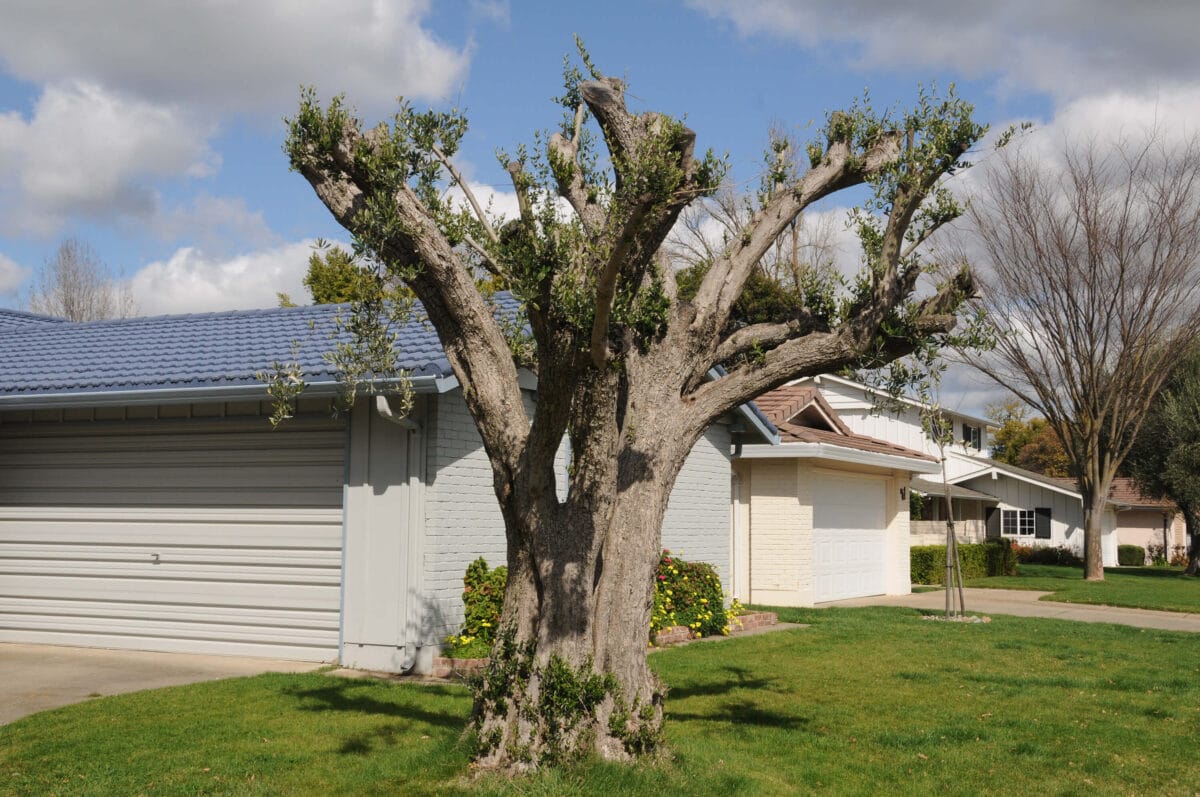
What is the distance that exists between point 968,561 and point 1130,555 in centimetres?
2248

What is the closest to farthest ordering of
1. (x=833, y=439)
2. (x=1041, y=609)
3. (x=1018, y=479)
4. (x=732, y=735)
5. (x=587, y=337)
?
(x=587, y=337) < (x=732, y=735) < (x=1041, y=609) < (x=833, y=439) < (x=1018, y=479)

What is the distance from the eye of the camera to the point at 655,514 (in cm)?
701

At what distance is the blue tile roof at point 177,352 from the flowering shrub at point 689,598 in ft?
13.5

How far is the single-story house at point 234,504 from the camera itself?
11.2 meters

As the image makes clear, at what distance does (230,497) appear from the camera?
1230 cm

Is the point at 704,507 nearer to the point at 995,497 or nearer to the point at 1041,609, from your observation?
the point at 1041,609

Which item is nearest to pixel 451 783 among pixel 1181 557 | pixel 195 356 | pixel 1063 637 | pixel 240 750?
pixel 240 750

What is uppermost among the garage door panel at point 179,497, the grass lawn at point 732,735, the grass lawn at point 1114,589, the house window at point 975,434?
the house window at point 975,434

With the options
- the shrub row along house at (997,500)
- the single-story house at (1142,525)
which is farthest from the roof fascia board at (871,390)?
the single-story house at (1142,525)

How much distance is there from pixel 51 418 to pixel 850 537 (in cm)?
1465

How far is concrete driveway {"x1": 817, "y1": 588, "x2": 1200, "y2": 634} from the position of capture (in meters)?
18.7

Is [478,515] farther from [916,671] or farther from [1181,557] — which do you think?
[1181,557]

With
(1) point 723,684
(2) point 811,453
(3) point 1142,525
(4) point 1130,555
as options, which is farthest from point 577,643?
(3) point 1142,525

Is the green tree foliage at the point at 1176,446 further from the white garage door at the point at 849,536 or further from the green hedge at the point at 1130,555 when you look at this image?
the white garage door at the point at 849,536
